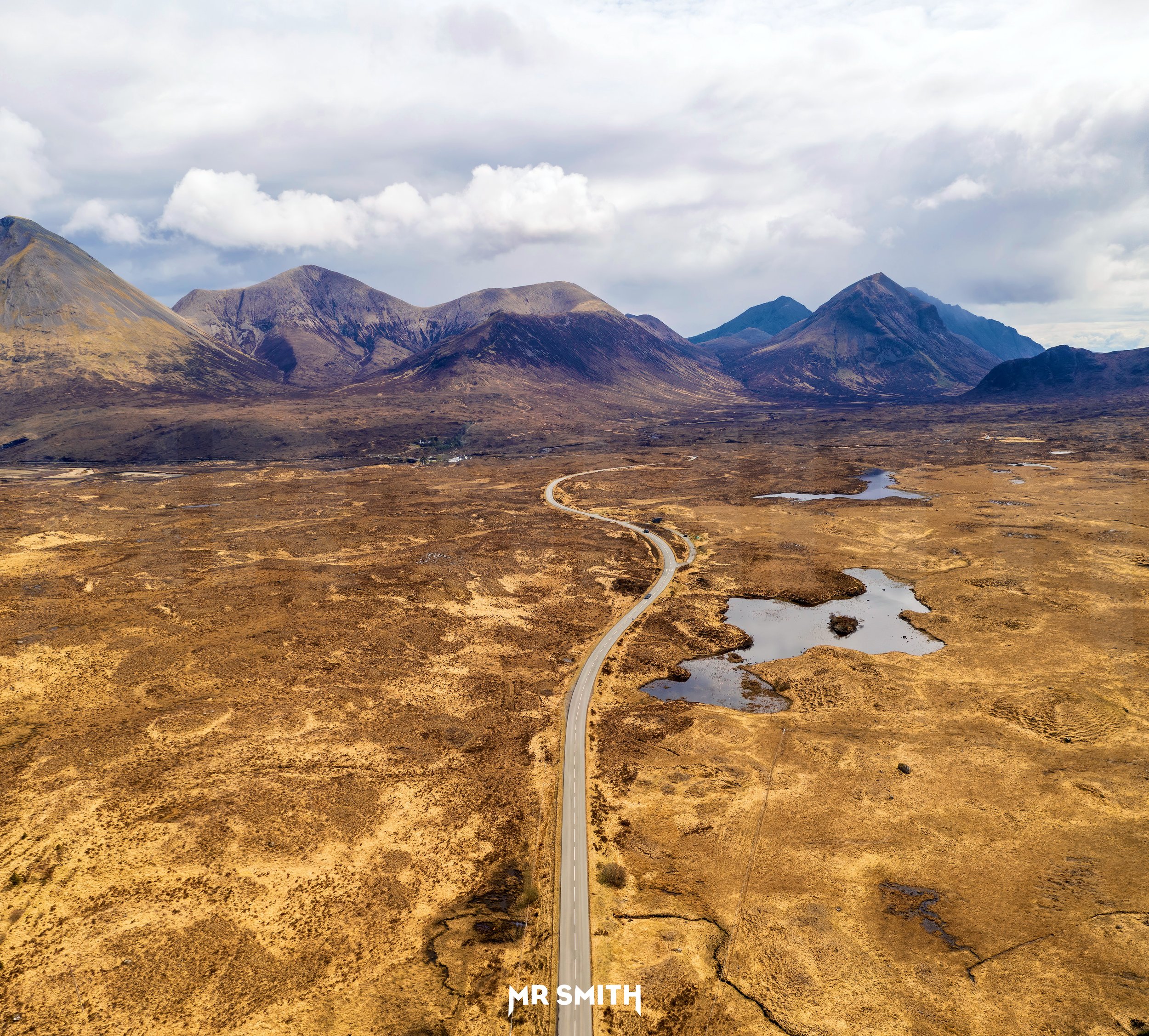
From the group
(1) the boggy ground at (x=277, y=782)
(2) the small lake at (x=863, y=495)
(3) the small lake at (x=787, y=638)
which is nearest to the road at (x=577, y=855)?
(1) the boggy ground at (x=277, y=782)

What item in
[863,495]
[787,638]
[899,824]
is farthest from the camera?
[863,495]

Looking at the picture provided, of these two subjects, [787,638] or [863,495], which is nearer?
[787,638]

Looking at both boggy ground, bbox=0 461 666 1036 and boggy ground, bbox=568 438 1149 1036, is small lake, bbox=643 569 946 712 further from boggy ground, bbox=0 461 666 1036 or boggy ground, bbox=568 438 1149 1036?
boggy ground, bbox=0 461 666 1036

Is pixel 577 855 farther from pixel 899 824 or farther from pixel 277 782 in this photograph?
pixel 277 782

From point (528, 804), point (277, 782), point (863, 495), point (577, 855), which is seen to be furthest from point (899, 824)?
point (863, 495)

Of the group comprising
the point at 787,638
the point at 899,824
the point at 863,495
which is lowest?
the point at 899,824

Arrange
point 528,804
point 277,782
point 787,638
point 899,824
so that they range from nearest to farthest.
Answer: point 899,824 < point 528,804 < point 277,782 < point 787,638

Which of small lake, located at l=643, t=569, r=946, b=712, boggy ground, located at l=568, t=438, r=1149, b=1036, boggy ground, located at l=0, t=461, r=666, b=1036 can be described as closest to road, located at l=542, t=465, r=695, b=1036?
boggy ground, located at l=568, t=438, r=1149, b=1036
